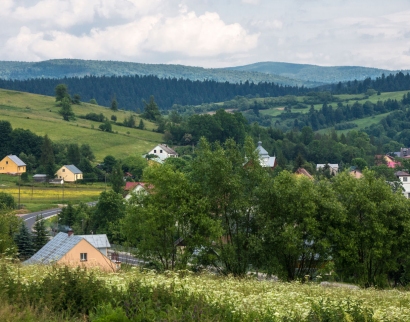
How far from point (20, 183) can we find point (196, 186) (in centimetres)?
7112

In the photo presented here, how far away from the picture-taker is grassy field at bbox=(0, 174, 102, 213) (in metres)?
81.9

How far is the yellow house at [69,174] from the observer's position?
10575cm

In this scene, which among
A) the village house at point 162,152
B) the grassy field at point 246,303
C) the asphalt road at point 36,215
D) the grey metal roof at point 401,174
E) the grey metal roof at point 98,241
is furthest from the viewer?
the village house at point 162,152

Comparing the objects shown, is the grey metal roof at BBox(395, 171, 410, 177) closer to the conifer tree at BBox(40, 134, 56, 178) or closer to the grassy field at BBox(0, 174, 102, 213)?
the grassy field at BBox(0, 174, 102, 213)

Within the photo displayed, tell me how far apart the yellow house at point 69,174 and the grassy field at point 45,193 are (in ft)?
14.3

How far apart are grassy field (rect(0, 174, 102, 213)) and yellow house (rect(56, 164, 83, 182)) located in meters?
4.35

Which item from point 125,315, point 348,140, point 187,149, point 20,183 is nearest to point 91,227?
point 20,183

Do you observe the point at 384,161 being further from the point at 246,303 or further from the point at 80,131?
the point at 246,303

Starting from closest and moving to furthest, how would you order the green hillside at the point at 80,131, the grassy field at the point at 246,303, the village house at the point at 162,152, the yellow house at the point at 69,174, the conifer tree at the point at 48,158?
the grassy field at the point at 246,303 < the yellow house at the point at 69,174 < the conifer tree at the point at 48,158 < the village house at the point at 162,152 < the green hillside at the point at 80,131

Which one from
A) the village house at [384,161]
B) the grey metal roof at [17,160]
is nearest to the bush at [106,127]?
the grey metal roof at [17,160]

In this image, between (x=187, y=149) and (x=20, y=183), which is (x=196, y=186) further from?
(x=187, y=149)

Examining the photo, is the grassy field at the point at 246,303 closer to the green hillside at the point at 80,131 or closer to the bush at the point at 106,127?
the green hillside at the point at 80,131

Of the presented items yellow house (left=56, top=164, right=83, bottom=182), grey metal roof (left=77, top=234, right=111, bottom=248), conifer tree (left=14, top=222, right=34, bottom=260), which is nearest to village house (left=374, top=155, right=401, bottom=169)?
yellow house (left=56, top=164, right=83, bottom=182)

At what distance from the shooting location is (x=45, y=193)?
9212cm
